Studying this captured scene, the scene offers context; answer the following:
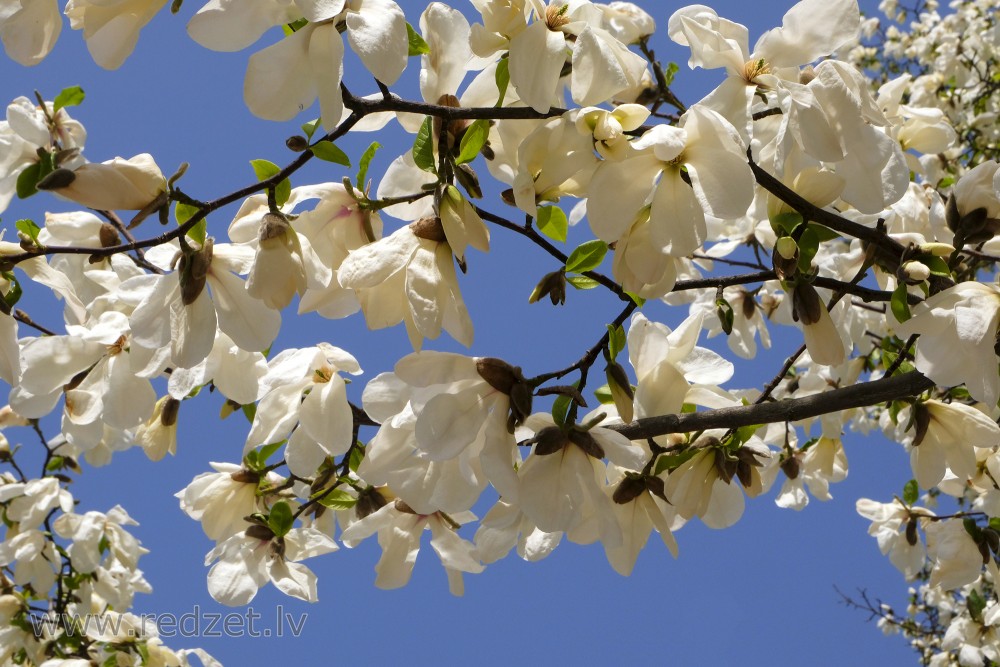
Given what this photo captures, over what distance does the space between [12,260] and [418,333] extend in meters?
0.49

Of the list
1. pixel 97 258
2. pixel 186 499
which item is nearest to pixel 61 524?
pixel 186 499

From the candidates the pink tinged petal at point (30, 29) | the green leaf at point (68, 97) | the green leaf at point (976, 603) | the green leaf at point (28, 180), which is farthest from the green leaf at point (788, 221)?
the green leaf at point (976, 603)

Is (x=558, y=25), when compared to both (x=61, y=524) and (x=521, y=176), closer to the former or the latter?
(x=521, y=176)

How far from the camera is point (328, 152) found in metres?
0.88

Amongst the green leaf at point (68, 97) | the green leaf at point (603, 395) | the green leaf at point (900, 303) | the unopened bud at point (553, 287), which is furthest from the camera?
the green leaf at point (68, 97)

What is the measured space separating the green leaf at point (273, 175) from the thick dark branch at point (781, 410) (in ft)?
1.43

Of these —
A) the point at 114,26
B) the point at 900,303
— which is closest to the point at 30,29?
the point at 114,26

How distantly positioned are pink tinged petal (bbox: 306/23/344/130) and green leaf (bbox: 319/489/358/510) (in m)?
0.67

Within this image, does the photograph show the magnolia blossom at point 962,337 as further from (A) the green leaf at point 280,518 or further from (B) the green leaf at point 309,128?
(A) the green leaf at point 280,518

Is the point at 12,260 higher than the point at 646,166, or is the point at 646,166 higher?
the point at 646,166

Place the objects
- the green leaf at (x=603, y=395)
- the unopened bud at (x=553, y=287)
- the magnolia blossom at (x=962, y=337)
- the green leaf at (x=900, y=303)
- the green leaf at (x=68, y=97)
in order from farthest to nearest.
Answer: the green leaf at (x=68, y=97)
the green leaf at (x=603, y=395)
the unopened bud at (x=553, y=287)
the green leaf at (x=900, y=303)
the magnolia blossom at (x=962, y=337)

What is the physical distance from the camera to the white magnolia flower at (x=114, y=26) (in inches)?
30.5

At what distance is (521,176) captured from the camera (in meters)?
0.81

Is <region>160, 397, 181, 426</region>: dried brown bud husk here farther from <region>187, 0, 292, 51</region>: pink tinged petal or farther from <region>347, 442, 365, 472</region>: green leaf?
<region>187, 0, 292, 51</region>: pink tinged petal
